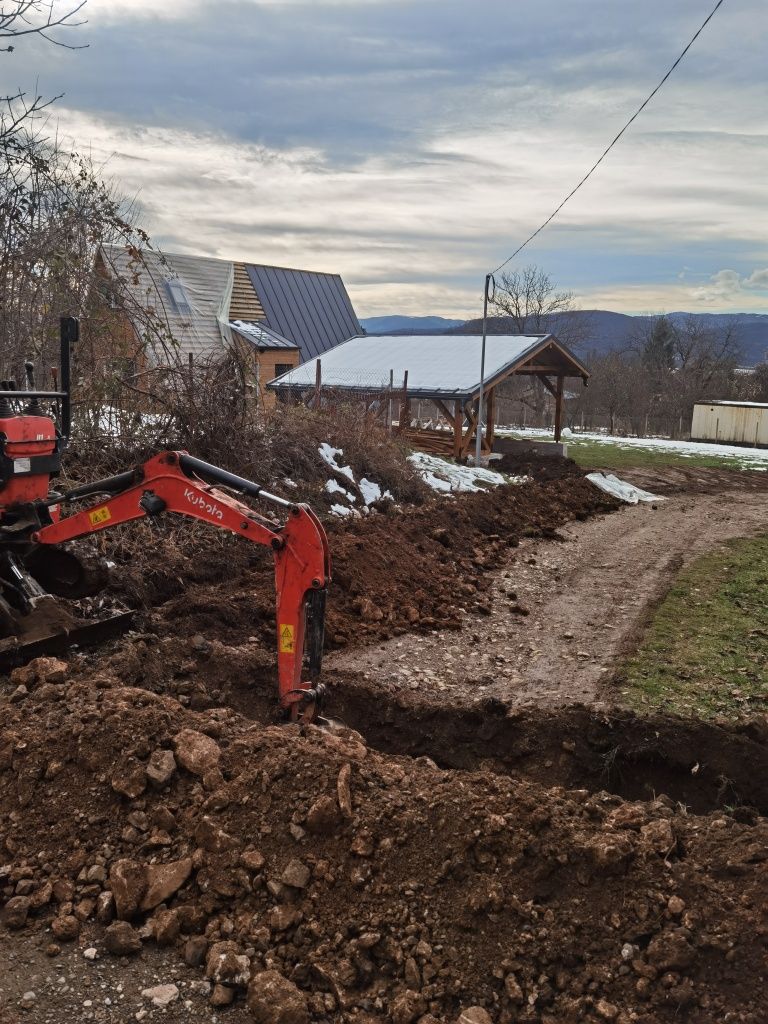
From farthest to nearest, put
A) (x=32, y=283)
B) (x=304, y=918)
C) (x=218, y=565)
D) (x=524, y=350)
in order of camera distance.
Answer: (x=524, y=350)
(x=32, y=283)
(x=218, y=565)
(x=304, y=918)

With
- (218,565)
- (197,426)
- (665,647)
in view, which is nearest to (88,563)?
(218,565)

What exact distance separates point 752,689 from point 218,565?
547 centimetres

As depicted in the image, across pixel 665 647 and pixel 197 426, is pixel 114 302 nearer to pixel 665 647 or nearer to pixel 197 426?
pixel 197 426

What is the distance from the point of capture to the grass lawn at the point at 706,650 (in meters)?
7.07

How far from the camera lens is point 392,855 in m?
4.13

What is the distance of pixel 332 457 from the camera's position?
49.8 ft

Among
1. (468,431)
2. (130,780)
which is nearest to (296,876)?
(130,780)

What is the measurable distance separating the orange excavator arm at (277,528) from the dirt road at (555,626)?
180cm

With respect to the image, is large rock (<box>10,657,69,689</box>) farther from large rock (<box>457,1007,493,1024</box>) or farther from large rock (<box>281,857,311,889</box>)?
large rock (<box>457,1007,493,1024</box>)

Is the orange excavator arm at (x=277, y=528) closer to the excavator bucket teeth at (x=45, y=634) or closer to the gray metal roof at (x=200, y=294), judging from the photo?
the excavator bucket teeth at (x=45, y=634)

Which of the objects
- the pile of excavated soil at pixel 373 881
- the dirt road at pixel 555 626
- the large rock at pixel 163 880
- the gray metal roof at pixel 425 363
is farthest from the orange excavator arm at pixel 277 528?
the gray metal roof at pixel 425 363

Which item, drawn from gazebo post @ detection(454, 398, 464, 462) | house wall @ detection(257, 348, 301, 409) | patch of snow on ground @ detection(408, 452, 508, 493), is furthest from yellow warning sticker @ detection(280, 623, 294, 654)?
house wall @ detection(257, 348, 301, 409)

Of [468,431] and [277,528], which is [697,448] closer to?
[468,431]

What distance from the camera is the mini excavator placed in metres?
5.51
